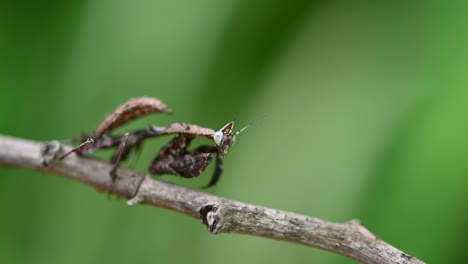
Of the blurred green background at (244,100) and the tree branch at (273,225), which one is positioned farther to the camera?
the blurred green background at (244,100)

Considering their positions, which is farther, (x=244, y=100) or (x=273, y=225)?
(x=244, y=100)

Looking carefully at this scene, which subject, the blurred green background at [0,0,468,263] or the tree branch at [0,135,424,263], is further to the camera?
the blurred green background at [0,0,468,263]

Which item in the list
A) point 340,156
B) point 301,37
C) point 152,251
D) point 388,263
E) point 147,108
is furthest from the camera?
point 301,37

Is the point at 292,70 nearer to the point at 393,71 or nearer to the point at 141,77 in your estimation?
the point at 393,71

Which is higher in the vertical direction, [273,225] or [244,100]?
[244,100]

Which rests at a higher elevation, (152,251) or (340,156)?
(340,156)

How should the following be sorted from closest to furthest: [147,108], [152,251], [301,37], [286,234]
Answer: [286,234] → [147,108] → [152,251] → [301,37]

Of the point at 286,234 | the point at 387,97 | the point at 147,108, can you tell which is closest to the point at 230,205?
the point at 286,234

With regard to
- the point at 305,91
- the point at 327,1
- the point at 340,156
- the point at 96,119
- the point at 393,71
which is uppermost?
the point at 327,1
